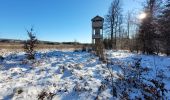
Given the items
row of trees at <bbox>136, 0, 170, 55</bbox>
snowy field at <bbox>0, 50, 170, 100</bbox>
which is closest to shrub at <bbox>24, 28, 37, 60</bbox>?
snowy field at <bbox>0, 50, 170, 100</bbox>

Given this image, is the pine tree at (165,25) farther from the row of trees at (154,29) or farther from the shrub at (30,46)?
the shrub at (30,46)

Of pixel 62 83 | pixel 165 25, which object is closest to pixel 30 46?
pixel 62 83

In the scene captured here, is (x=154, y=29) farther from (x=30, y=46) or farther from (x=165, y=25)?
(x=30, y=46)

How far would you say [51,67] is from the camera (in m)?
9.37

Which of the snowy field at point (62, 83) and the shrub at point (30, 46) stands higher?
the shrub at point (30, 46)

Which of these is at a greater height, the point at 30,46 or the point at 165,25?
the point at 165,25

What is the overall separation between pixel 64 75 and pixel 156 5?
58.1 feet

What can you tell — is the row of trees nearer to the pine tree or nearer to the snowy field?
the pine tree

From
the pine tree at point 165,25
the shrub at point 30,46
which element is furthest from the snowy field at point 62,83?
the pine tree at point 165,25

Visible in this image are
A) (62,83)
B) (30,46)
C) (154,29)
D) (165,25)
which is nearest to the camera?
(62,83)

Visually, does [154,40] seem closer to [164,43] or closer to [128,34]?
[164,43]

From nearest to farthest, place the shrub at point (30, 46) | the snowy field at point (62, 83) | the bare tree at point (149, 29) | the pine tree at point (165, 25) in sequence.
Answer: the snowy field at point (62, 83) < the shrub at point (30, 46) < the pine tree at point (165, 25) < the bare tree at point (149, 29)

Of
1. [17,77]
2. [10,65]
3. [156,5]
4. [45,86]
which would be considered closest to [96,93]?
[45,86]

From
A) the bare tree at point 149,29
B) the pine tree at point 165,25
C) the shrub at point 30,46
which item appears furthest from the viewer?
the bare tree at point 149,29
